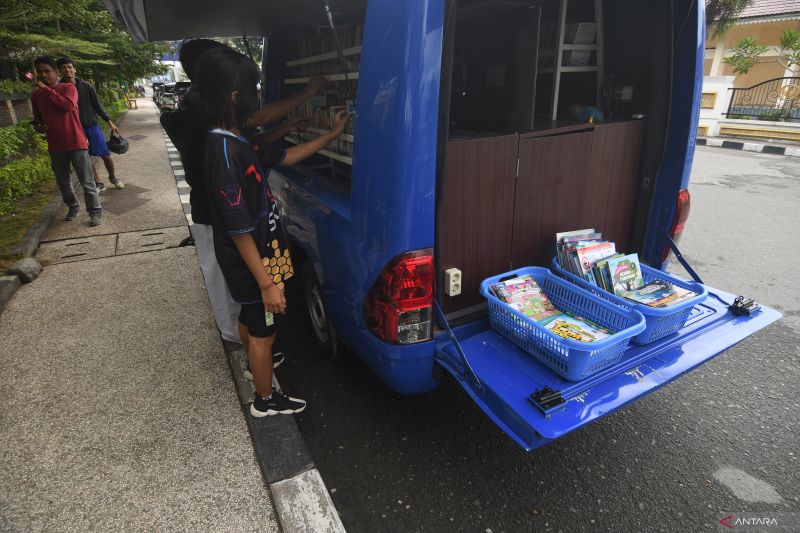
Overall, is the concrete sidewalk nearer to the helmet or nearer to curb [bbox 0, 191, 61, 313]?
curb [bbox 0, 191, 61, 313]

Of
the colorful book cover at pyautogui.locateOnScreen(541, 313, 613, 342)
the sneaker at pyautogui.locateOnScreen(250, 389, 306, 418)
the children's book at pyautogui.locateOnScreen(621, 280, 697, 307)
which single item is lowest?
the sneaker at pyautogui.locateOnScreen(250, 389, 306, 418)

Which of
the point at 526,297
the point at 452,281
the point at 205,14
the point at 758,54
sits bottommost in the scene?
the point at 526,297

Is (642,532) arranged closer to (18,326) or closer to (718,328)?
(718,328)

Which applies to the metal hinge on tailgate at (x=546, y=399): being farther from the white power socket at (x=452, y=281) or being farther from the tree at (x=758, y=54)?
the tree at (x=758, y=54)

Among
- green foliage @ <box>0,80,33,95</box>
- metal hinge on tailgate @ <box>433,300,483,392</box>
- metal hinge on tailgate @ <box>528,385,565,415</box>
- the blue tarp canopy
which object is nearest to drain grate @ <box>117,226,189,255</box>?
the blue tarp canopy

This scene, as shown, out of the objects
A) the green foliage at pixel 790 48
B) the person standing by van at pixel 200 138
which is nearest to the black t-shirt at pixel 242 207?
the person standing by van at pixel 200 138

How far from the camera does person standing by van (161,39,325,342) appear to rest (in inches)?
85.2

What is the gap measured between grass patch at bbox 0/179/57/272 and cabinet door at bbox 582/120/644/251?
4794mm

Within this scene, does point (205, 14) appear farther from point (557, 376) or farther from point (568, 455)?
point (568, 455)

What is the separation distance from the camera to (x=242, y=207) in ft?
6.10

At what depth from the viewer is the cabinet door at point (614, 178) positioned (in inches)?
95.5

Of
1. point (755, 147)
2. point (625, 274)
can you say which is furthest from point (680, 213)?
point (755, 147)

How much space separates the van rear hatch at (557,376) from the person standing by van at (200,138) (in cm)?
127

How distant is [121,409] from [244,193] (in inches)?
59.9
